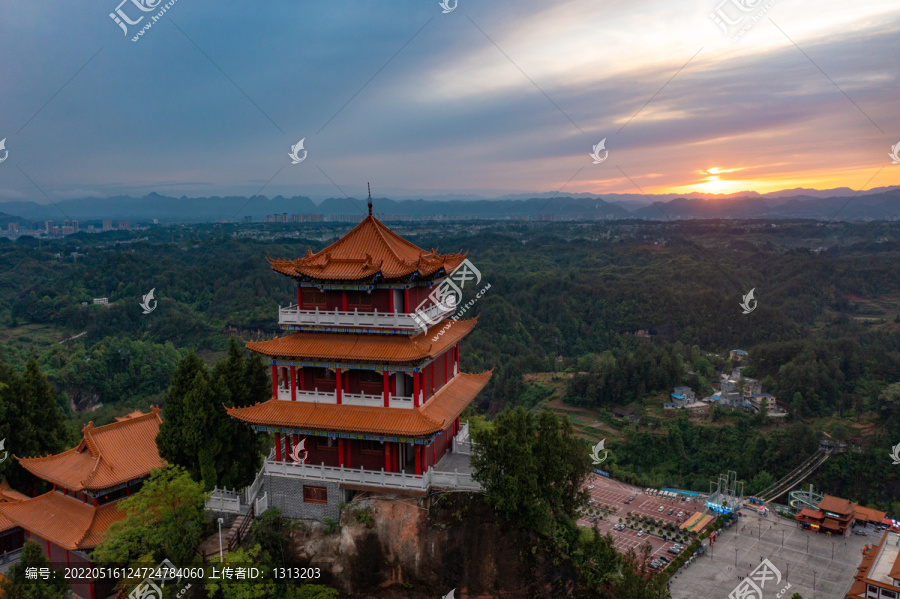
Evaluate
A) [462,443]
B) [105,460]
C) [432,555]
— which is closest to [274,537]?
[432,555]

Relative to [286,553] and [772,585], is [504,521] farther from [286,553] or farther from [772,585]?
[772,585]

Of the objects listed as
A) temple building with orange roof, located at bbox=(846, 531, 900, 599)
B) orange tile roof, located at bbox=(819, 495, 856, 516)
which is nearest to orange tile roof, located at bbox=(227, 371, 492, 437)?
temple building with orange roof, located at bbox=(846, 531, 900, 599)

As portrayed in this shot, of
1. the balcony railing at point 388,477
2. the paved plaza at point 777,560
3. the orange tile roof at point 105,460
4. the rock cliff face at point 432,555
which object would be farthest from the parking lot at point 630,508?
the orange tile roof at point 105,460

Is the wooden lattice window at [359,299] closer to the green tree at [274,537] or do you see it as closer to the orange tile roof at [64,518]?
the green tree at [274,537]

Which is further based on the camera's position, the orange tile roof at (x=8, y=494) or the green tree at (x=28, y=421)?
the green tree at (x=28, y=421)

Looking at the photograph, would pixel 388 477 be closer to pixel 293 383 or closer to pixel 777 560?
pixel 293 383

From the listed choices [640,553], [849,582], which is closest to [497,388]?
[640,553]

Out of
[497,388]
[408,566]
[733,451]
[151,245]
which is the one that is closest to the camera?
[408,566]
